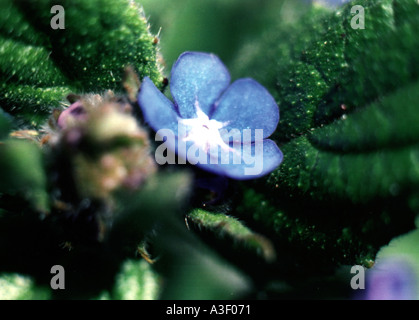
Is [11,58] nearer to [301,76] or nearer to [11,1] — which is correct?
[11,1]

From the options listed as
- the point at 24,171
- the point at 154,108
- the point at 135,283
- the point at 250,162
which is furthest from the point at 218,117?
the point at 24,171

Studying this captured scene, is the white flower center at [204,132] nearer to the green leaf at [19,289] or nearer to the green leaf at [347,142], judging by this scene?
the green leaf at [347,142]

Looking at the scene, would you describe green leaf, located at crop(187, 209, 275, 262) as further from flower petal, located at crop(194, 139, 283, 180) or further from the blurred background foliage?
flower petal, located at crop(194, 139, 283, 180)

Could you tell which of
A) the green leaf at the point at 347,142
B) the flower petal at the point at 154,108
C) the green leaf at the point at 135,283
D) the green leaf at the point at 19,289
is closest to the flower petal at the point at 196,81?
the flower petal at the point at 154,108

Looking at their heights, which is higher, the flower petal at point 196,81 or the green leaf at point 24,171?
the flower petal at point 196,81

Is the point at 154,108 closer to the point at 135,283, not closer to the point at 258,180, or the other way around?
the point at 258,180
